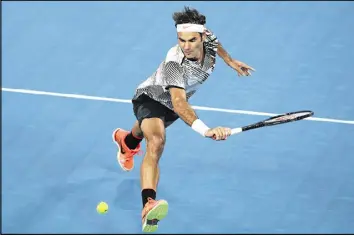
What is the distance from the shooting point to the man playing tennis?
826 centimetres

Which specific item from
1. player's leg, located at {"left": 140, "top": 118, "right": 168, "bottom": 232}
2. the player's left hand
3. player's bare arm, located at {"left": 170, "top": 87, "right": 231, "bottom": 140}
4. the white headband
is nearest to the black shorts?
player's leg, located at {"left": 140, "top": 118, "right": 168, "bottom": 232}

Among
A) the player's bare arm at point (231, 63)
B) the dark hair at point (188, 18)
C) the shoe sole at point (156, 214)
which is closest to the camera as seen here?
the shoe sole at point (156, 214)

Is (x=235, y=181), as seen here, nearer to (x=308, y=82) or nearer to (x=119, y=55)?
(x=308, y=82)

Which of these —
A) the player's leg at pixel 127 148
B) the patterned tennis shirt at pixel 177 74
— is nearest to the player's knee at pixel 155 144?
the patterned tennis shirt at pixel 177 74

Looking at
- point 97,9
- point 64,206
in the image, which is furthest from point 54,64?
point 64,206

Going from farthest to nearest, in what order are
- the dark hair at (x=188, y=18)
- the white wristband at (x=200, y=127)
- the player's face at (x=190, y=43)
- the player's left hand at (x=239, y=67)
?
the player's left hand at (x=239, y=67) < the dark hair at (x=188, y=18) < the player's face at (x=190, y=43) < the white wristband at (x=200, y=127)

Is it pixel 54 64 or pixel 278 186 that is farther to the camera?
pixel 54 64

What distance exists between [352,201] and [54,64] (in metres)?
4.48

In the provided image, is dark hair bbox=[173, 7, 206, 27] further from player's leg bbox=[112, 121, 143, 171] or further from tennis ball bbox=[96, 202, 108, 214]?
tennis ball bbox=[96, 202, 108, 214]

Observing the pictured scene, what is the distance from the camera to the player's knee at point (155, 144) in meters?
8.46

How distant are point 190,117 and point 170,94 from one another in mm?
565

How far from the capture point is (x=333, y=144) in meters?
9.96

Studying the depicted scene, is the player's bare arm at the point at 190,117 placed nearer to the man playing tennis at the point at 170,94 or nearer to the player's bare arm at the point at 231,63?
the man playing tennis at the point at 170,94

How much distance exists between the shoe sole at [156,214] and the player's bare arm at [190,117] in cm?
78
